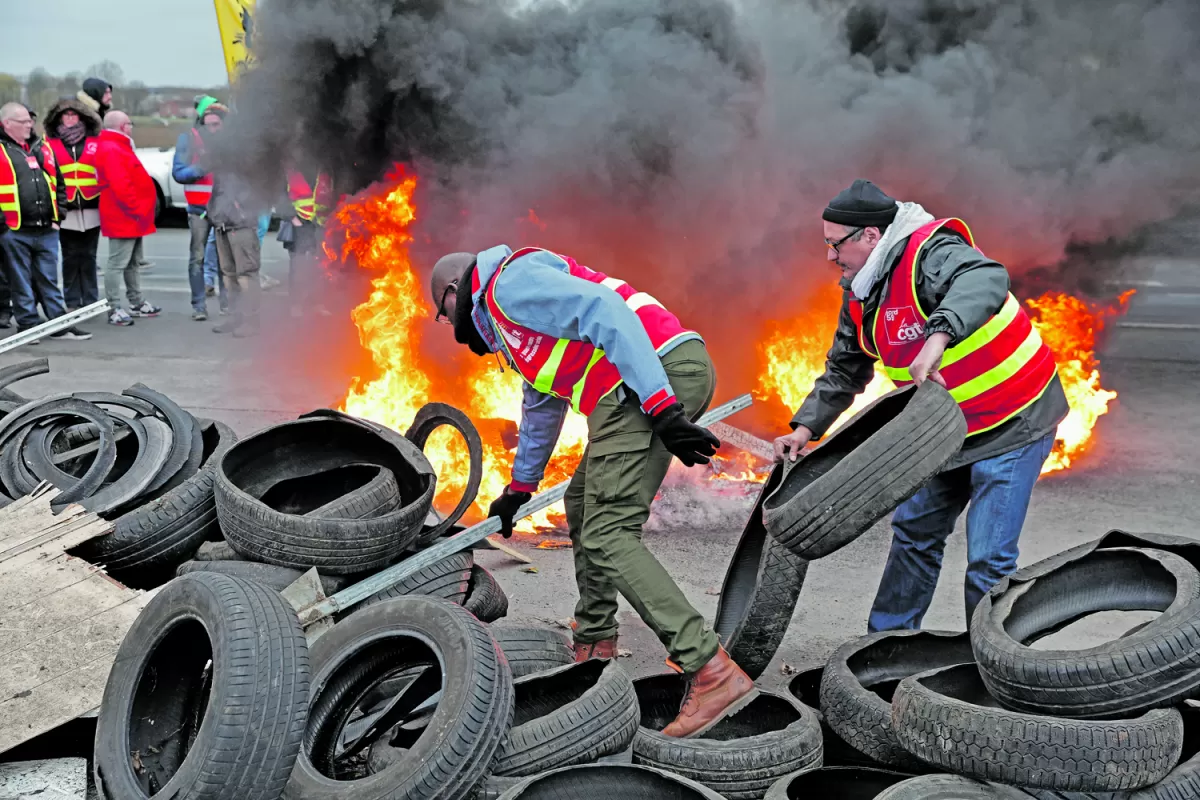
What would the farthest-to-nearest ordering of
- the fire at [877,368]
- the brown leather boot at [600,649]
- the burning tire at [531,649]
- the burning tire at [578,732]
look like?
the fire at [877,368] < the brown leather boot at [600,649] < the burning tire at [531,649] < the burning tire at [578,732]

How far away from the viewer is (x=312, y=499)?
17.2 ft

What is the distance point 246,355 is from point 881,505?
844cm

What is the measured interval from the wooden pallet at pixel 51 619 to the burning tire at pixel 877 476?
97.3 inches

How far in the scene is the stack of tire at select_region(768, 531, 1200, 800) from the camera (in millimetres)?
2910

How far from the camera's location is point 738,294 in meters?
8.79

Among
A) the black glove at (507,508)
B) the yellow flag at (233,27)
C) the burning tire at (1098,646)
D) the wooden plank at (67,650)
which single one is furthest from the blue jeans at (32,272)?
the burning tire at (1098,646)

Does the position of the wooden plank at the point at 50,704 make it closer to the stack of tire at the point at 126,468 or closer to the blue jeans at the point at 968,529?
the stack of tire at the point at 126,468

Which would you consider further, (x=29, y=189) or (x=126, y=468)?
(x=29, y=189)

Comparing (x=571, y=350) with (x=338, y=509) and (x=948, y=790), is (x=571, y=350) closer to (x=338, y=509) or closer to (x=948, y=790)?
(x=338, y=509)

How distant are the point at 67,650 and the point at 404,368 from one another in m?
3.83

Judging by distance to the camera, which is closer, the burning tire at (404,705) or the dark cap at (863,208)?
the burning tire at (404,705)

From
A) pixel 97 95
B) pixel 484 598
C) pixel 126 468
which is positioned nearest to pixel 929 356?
pixel 484 598

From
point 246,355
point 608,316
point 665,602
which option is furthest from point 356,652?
point 246,355

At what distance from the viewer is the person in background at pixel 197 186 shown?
1127 cm
